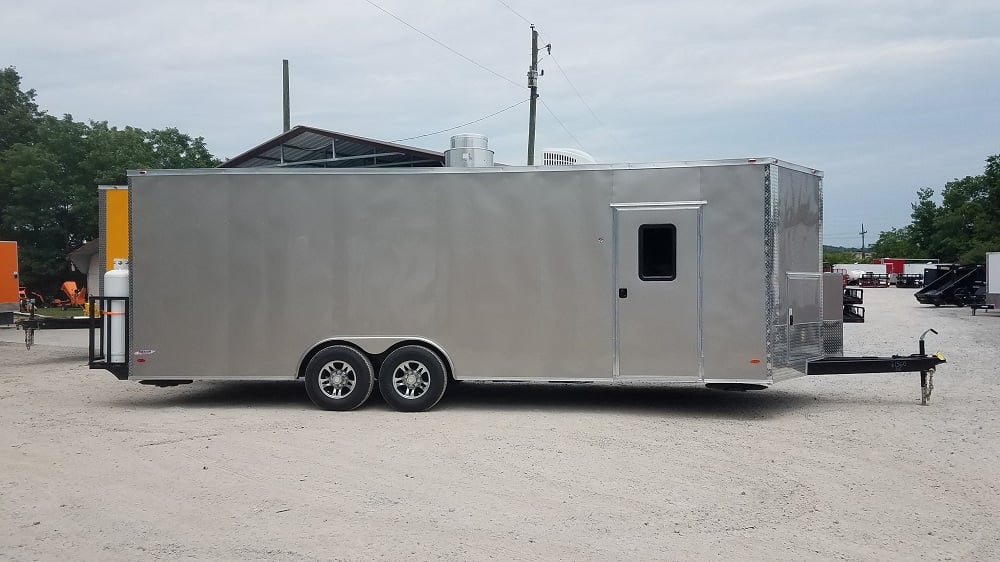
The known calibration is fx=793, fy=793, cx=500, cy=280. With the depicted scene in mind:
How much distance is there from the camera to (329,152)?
70.2 feet

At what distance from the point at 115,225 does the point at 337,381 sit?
5.10 m

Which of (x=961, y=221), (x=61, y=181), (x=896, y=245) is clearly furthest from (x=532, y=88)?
(x=896, y=245)

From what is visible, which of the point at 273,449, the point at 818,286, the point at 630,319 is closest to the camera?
the point at 273,449

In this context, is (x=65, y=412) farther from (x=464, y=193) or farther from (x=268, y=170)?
(x=464, y=193)

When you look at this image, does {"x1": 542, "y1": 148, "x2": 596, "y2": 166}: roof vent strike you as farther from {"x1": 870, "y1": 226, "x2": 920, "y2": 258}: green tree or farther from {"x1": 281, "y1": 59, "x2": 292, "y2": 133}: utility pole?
{"x1": 870, "y1": 226, "x2": 920, "y2": 258}: green tree

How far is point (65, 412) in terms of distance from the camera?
10.0 meters

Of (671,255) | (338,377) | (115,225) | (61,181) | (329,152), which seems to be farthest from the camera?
(61,181)

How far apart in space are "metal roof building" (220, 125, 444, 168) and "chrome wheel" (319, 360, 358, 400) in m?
9.12

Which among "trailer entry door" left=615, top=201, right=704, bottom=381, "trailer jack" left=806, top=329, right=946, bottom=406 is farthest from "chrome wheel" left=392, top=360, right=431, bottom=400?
"trailer jack" left=806, top=329, right=946, bottom=406

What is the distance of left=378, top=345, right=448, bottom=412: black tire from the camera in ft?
31.6

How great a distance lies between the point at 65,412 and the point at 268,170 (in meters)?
3.99

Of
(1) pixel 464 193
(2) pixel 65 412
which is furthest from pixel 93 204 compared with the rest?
(1) pixel 464 193

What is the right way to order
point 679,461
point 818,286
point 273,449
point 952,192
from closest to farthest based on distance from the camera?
1. point 679,461
2. point 273,449
3. point 818,286
4. point 952,192

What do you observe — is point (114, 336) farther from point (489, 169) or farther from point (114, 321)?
point (489, 169)
